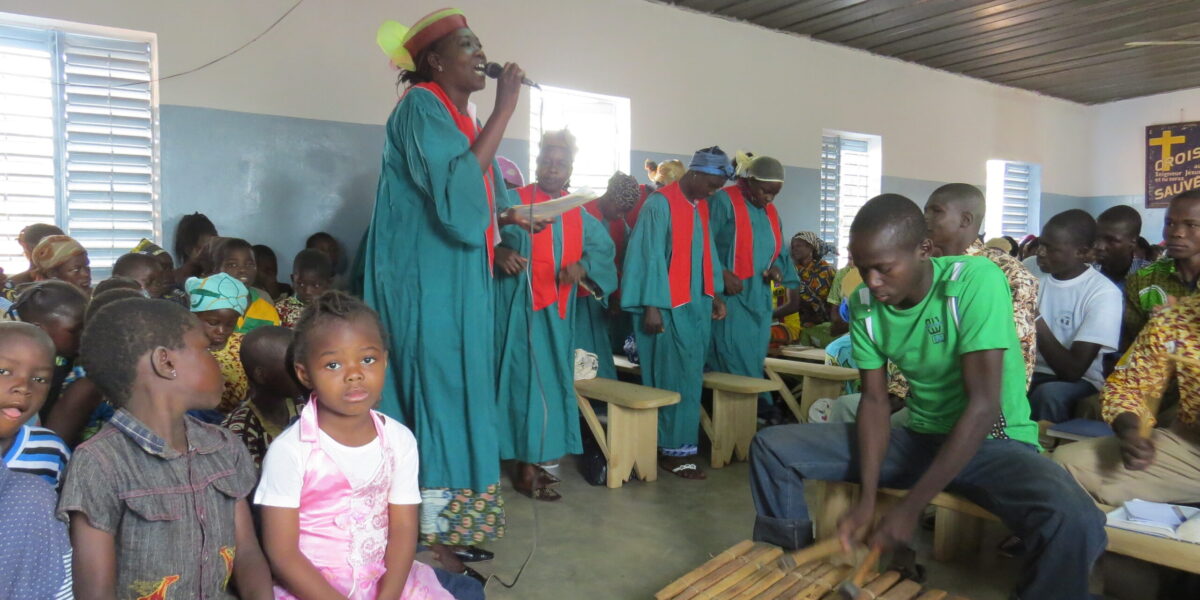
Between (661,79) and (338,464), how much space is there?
5432 millimetres

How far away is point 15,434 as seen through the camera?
158 centimetres

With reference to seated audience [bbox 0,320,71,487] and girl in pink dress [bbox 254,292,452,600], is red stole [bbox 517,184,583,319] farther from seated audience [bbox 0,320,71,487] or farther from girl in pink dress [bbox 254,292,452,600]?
seated audience [bbox 0,320,71,487]

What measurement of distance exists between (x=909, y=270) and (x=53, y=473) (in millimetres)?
2018

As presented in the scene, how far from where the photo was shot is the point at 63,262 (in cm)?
341

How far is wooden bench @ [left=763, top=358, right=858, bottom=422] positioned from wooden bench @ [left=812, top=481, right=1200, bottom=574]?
4.64ft

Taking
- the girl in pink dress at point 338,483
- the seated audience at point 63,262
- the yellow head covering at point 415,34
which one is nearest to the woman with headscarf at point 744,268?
the yellow head covering at point 415,34

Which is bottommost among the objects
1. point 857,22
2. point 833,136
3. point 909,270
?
point 909,270

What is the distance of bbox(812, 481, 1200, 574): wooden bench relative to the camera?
194cm

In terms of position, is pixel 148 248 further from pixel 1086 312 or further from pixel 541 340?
pixel 1086 312

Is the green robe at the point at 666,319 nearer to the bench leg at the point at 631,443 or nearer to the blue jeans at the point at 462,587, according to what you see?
the bench leg at the point at 631,443

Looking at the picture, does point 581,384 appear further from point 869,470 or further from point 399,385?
point 869,470

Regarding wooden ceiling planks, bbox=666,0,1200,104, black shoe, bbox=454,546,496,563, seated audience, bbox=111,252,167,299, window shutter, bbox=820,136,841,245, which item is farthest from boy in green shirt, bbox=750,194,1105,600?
window shutter, bbox=820,136,841,245

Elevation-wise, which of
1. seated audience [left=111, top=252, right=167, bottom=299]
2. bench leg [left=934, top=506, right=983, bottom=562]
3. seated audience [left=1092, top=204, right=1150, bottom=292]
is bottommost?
bench leg [left=934, top=506, right=983, bottom=562]

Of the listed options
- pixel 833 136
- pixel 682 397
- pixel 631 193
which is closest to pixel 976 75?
pixel 833 136
